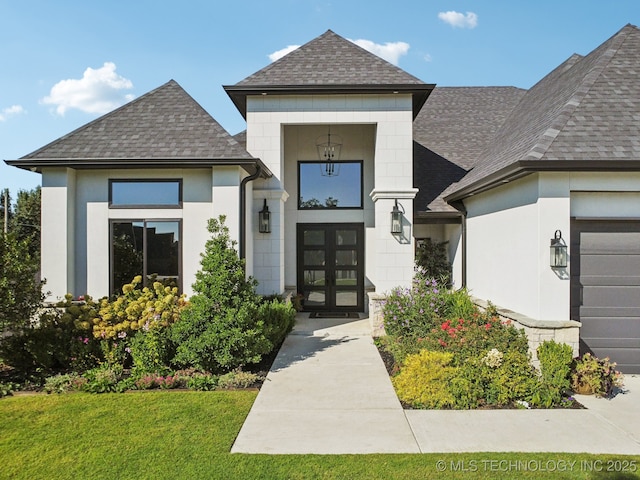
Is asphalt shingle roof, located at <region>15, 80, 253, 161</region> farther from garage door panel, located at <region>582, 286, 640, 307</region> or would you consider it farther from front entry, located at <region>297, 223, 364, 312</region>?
garage door panel, located at <region>582, 286, 640, 307</region>

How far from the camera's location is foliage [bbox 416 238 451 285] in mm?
12250

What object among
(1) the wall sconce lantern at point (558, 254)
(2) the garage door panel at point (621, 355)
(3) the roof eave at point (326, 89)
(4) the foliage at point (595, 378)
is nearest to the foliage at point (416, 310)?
(1) the wall sconce lantern at point (558, 254)

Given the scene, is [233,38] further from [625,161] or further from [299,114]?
[625,161]

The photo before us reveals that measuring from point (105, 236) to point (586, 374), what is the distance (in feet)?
30.1

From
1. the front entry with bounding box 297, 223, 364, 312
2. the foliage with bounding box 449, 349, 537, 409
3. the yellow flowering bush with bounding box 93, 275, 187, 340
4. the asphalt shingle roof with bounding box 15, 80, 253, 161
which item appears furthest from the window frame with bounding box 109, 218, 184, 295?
the foliage with bounding box 449, 349, 537, 409

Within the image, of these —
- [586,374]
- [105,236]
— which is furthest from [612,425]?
[105,236]

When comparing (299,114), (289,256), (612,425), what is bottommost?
(612,425)

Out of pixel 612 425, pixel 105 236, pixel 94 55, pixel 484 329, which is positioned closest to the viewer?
pixel 612 425

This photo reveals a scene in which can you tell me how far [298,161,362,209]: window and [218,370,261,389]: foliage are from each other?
6.79 meters

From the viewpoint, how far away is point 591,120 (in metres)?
7.22

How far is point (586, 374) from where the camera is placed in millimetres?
6320

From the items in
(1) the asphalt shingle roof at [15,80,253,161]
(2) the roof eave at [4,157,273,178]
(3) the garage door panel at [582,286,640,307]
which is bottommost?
(3) the garage door panel at [582,286,640,307]

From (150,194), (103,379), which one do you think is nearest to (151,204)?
(150,194)

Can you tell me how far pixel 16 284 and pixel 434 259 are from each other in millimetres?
9881
